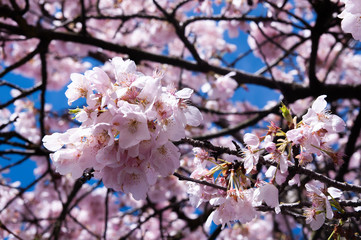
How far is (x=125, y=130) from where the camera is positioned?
3.65 feet

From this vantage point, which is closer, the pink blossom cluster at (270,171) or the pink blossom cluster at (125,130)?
the pink blossom cluster at (125,130)

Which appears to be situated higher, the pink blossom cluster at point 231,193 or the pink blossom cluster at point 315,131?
the pink blossom cluster at point 315,131

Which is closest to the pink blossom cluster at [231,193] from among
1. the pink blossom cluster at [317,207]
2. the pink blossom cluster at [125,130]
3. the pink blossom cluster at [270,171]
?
the pink blossom cluster at [270,171]

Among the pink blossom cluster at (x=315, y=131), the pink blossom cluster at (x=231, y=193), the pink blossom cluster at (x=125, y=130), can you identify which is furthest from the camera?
the pink blossom cluster at (x=231, y=193)

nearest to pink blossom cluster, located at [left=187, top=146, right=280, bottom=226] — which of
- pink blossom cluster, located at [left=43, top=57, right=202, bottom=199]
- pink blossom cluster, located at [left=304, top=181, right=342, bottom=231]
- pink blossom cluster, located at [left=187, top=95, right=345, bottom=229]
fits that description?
pink blossom cluster, located at [left=187, top=95, right=345, bottom=229]

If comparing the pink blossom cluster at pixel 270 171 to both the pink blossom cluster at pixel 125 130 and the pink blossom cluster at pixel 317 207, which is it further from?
the pink blossom cluster at pixel 125 130

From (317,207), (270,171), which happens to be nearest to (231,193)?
(270,171)

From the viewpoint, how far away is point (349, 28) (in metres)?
1.37

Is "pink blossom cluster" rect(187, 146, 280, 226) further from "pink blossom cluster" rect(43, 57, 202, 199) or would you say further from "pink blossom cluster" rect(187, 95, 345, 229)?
"pink blossom cluster" rect(43, 57, 202, 199)

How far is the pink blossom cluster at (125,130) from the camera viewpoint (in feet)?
3.67

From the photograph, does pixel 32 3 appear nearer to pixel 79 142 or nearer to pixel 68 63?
pixel 68 63

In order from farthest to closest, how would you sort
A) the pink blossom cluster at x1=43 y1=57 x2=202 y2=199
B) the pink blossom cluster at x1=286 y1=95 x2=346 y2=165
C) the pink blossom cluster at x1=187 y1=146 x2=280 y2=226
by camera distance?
the pink blossom cluster at x1=187 y1=146 x2=280 y2=226
the pink blossom cluster at x1=286 y1=95 x2=346 y2=165
the pink blossom cluster at x1=43 y1=57 x2=202 y2=199

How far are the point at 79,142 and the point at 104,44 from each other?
2.26 meters

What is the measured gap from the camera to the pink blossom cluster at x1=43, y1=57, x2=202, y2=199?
3.67 ft
